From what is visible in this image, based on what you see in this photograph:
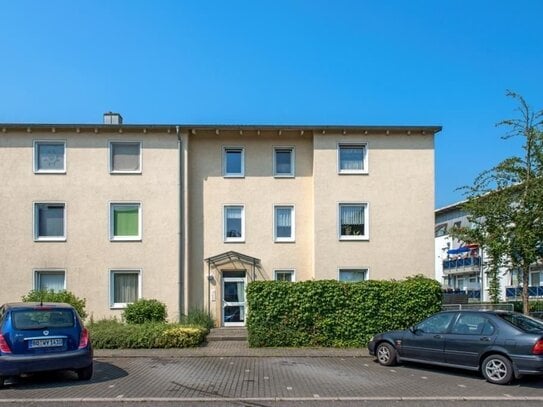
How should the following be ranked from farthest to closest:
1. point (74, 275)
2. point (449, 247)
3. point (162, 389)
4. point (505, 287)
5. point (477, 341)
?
1. point (449, 247)
2. point (505, 287)
3. point (74, 275)
4. point (477, 341)
5. point (162, 389)

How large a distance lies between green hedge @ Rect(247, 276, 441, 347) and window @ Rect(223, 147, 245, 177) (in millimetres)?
7800

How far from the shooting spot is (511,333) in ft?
38.2

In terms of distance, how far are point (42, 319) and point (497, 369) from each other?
28.3 feet

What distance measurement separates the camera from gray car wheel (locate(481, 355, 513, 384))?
11.4m

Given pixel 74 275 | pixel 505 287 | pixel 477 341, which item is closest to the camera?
pixel 477 341

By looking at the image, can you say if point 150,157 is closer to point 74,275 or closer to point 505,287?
point 74,275

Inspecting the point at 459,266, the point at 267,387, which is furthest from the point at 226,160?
the point at 459,266

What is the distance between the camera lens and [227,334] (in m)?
21.0

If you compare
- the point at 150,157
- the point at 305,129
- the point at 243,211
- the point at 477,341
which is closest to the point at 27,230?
the point at 150,157

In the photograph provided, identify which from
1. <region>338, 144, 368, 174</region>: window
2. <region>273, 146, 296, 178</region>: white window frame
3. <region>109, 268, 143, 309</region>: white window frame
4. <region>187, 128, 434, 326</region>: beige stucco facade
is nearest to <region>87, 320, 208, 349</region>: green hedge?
<region>109, 268, 143, 309</region>: white window frame

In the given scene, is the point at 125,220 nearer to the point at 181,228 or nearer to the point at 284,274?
the point at 181,228

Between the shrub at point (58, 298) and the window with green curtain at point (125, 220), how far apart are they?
3.09m

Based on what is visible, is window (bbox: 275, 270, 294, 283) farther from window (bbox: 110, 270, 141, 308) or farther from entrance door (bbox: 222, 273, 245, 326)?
window (bbox: 110, 270, 141, 308)

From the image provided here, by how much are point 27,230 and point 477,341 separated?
692 inches
